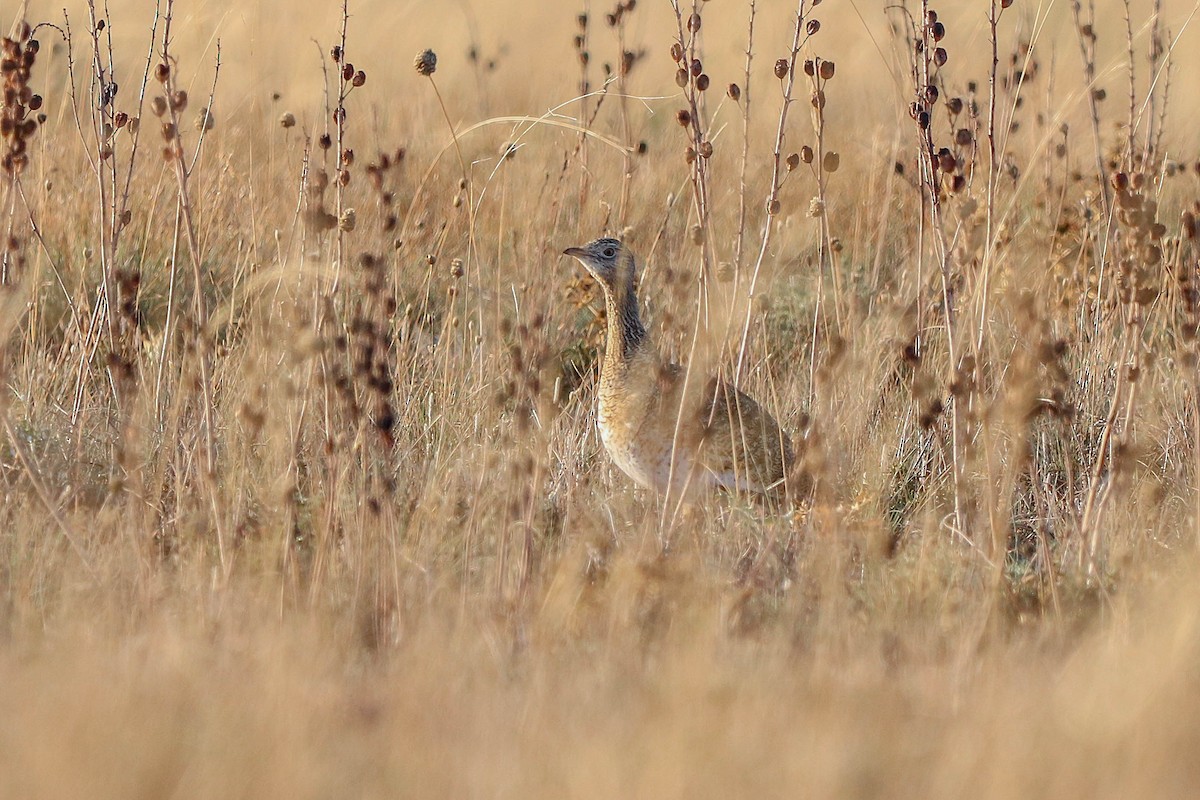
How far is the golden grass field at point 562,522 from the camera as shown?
2.28 metres

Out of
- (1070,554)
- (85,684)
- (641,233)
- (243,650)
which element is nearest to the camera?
(85,684)

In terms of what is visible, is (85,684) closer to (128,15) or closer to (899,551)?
(899,551)

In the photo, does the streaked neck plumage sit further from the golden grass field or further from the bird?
the golden grass field

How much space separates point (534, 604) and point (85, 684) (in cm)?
107

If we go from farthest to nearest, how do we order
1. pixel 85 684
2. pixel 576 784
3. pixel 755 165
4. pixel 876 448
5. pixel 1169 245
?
1. pixel 755 165
2. pixel 1169 245
3. pixel 876 448
4. pixel 85 684
5. pixel 576 784

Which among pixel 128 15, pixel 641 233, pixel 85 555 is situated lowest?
pixel 85 555

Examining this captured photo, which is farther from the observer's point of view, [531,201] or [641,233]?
[641,233]

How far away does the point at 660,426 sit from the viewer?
434cm

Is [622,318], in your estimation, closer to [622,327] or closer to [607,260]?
[622,327]

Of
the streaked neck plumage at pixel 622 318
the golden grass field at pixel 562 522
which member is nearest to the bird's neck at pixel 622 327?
the streaked neck plumage at pixel 622 318

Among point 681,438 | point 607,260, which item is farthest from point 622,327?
point 681,438

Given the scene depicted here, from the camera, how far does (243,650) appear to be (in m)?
2.75

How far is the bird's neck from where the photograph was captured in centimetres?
485

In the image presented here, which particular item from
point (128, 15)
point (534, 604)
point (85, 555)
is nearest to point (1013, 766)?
point (534, 604)
